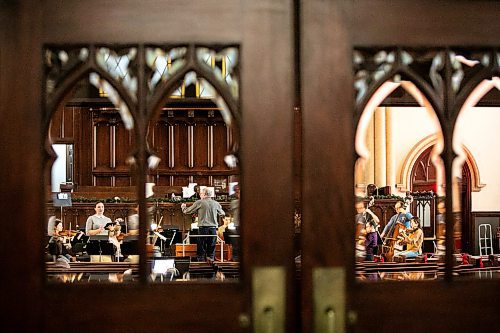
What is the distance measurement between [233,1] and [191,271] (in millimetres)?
4277

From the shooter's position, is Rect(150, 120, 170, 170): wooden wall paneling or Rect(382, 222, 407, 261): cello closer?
Rect(382, 222, 407, 261): cello

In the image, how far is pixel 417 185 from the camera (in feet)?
50.8

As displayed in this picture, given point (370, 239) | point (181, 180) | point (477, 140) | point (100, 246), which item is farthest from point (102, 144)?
point (477, 140)

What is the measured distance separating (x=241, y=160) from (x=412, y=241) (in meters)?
8.05

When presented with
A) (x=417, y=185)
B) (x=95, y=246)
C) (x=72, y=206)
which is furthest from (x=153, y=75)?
(x=417, y=185)

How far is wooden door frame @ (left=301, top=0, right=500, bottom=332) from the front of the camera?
1676 millimetres

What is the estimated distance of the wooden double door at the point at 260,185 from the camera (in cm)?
167

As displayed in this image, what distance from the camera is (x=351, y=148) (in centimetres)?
169

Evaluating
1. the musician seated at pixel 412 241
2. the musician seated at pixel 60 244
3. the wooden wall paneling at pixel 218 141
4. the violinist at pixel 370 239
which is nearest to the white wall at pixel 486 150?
the wooden wall paneling at pixel 218 141

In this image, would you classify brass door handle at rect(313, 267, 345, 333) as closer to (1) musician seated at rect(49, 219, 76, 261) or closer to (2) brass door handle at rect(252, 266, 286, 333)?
(2) brass door handle at rect(252, 266, 286, 333)

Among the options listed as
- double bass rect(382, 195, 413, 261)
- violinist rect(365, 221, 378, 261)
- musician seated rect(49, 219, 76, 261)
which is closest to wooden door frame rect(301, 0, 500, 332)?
musician seated rect(49, 219, 76, 261)

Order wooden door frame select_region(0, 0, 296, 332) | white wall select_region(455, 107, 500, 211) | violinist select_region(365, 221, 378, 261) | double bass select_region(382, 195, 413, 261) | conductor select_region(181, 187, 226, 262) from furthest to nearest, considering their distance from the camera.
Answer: white wall select_region(455, 107, 500, 211)
conductor select_region(181, 187, 226, 262)
double bass select_region(382, 195, 413, 261)
violinist select_region(365, 221, 378, 261)
wooden door frame select_region(0, 0, 296, 332)

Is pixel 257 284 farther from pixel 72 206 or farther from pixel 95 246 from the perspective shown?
pixel 72 206

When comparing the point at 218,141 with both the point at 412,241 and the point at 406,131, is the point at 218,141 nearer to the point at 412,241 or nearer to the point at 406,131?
the point at 406,131
